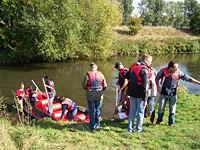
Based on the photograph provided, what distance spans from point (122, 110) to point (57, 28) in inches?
595

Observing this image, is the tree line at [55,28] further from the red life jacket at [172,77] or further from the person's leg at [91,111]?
the red life jacket at [172,77]

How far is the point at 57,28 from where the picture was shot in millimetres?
19172

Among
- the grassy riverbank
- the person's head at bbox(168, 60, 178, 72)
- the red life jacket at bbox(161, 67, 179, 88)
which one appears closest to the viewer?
the grassy riverbank

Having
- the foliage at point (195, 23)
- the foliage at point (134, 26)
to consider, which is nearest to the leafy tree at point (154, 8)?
the foliage at point (195, 23)

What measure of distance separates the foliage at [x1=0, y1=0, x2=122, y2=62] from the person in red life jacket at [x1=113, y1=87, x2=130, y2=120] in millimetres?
14161

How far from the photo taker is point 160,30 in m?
47.9

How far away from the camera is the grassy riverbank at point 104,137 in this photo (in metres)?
4.12

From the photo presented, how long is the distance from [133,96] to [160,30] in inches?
1853

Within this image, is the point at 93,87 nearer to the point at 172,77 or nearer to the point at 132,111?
the point at 132,111

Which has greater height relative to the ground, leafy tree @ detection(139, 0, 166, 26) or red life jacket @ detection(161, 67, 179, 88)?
leafy tree @ detection(139, 0, 166, 26)

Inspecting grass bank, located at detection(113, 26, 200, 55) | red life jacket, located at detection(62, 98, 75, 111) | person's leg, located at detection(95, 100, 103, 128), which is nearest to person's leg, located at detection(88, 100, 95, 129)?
person's leg, located at detection(95, 100, 103, 128)

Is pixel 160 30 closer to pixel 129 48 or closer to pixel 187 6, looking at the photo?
pixel 129 48

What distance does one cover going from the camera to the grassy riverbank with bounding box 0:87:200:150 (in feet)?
13.5

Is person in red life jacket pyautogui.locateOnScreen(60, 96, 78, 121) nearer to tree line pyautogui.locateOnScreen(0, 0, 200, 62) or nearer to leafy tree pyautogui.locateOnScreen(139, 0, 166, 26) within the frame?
tree line pyautogui.locateOnScreen(0, 0, 200, 62)
